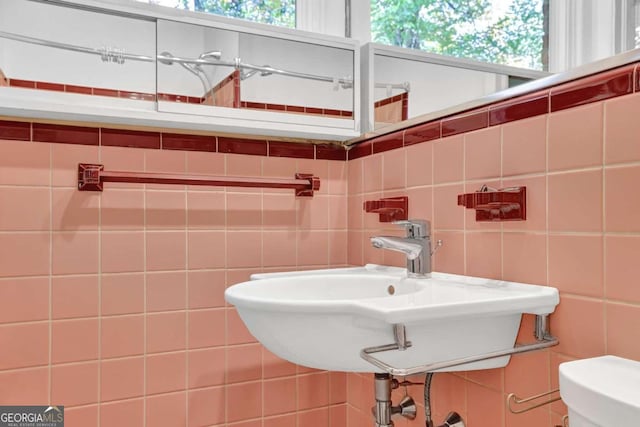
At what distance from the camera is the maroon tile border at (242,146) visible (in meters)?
1.41

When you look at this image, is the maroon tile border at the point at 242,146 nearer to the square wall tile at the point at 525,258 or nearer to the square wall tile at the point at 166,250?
the square wall tile at the point at 166,250

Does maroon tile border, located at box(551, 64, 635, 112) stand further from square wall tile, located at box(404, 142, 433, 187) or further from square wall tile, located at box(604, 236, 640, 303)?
square wall tile, located at box(404, 142, 433, 187)

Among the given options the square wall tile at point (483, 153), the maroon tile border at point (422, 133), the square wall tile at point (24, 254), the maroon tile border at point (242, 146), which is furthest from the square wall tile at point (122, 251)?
the square wall tile at point (483, 153)

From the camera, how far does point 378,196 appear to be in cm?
141

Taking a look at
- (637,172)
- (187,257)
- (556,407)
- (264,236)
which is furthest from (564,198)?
(187,257)

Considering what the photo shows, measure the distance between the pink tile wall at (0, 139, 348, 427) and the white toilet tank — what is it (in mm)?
941

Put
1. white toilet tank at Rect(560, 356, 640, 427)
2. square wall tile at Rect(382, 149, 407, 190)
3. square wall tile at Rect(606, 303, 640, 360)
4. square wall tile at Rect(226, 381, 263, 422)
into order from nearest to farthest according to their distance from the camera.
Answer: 1. white toilet tank at Rect(560, 356, 640, 427)
2. square wall tile at Rect(606, 303, 640, 360)
3. square wall tile at Rect(382, 149, 407, 190)
4. square wall tile at Rect(226, 381, 263, 422)

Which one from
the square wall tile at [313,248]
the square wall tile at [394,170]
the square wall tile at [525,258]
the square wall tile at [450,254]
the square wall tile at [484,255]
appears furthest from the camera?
the square wall tile at [313,248]

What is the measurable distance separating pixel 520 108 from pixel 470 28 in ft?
1.52

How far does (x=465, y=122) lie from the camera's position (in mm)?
1077

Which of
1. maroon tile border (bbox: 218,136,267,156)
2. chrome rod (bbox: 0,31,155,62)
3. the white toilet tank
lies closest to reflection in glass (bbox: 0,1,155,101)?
chrome rod (bbox: 0,31,155,62)

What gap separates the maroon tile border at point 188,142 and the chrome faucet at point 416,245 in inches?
23.6

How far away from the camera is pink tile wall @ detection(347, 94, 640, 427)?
753 millimetres

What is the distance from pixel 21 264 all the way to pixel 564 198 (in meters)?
1.24
